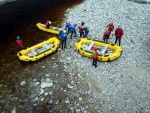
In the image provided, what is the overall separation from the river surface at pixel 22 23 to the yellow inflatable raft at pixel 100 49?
3.92 m

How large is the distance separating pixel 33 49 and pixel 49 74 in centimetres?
351

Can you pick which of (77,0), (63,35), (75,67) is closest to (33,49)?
(63,35)

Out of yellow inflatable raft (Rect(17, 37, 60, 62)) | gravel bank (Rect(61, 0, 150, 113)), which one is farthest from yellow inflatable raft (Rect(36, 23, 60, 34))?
gravel bank (Rect(61, 0, 150, 113))

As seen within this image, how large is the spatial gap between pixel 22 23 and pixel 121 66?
1384 centimetres

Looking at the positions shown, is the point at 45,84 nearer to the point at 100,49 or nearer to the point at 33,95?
the point at 33,95

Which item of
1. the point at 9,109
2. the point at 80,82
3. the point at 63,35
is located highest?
the point at 63,35

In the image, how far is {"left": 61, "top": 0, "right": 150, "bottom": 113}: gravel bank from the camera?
12336 mm

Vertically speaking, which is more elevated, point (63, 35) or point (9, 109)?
point (63, 35)

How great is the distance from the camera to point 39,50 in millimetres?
17375

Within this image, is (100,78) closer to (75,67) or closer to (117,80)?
(117,80)

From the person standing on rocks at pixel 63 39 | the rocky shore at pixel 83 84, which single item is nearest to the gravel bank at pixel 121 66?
the rocky shore at pixel 83 84

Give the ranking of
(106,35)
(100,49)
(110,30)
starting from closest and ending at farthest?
(100,49), (106,35), (110,30)

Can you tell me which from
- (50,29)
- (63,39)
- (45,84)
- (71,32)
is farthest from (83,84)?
(50,29)

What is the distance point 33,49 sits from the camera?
17.1m
